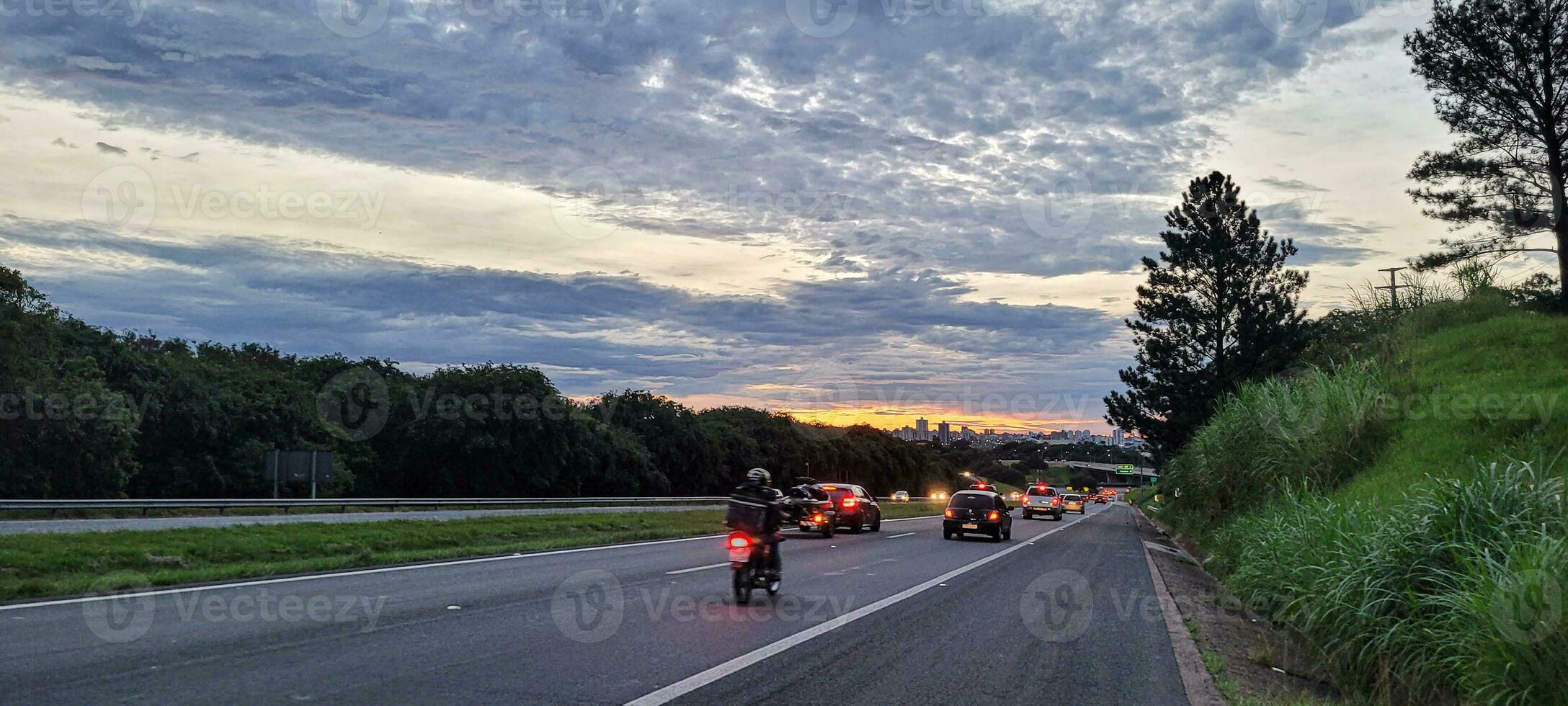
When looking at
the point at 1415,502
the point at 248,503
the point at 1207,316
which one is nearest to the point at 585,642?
the point at 1415,502

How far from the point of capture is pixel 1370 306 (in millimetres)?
26594

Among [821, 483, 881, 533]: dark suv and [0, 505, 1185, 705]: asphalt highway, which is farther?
[821, 483, 881, 533]: dark suv

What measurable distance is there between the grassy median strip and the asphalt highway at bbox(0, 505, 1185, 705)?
1.05m

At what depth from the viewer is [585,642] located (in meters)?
9.91

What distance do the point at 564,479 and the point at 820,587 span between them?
55141mm

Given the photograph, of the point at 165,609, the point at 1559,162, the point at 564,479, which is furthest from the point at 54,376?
the point at 1559,162

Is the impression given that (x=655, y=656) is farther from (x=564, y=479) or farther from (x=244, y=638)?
(x=564, y=479)

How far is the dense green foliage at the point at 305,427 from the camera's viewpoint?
4056cm

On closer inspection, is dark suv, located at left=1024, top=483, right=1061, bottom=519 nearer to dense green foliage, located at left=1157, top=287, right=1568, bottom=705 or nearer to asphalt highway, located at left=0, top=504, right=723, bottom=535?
asphalt highway, located at left=0, top=504, right=723, bottom=535

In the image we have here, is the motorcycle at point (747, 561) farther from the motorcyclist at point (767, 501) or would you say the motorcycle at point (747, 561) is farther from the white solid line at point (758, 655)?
the white solid line at point (758, 655)

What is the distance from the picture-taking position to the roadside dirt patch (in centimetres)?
934

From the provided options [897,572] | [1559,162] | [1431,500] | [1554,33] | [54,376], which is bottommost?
[897,572]

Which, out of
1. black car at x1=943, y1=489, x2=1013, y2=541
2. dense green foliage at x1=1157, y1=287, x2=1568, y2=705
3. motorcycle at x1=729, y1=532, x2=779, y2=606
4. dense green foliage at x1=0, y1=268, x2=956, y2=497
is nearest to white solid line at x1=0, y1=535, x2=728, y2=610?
motorcycle at x1=729, y1=532, x2=779, y2=606

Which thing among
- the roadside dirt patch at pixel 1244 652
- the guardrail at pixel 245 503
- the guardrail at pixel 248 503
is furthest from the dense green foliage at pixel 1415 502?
the guardrail at pixel 245 503
